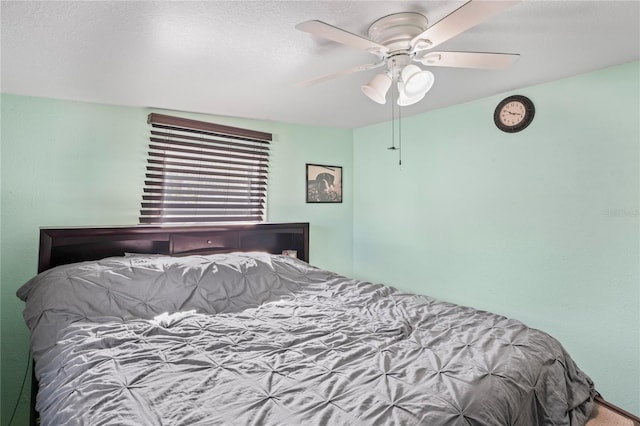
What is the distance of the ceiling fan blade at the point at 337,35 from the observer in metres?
1.24

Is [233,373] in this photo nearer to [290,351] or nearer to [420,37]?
[290,351]

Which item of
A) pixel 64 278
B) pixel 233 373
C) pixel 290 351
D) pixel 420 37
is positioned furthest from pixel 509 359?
pixel 64 278

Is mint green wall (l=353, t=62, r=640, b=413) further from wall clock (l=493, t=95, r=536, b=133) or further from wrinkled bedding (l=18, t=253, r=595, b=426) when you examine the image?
wrinkled bedding (l=18, t=253, r=595, b=426)

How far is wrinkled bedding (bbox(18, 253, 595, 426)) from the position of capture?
1.04 meters

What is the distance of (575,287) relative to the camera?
7.64 ft

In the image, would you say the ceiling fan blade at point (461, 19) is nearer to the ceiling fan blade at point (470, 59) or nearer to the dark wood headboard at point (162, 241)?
the ceiling fan blade at point (470, 59)

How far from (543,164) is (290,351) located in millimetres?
2199

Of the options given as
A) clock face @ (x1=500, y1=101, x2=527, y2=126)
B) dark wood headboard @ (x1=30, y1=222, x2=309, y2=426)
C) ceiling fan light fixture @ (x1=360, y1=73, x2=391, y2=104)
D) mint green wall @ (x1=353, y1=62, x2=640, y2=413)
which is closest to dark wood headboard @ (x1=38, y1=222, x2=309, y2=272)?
dark wood headboard @ (x1=30, y1=222, x2=309, y2=426)

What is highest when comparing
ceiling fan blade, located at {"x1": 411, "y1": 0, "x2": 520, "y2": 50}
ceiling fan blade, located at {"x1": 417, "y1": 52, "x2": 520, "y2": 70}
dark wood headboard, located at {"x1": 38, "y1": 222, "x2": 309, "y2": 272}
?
ceiling fan blade, located at {"x1": 417, "y1": 52, "x2": 520, "y2": 70}

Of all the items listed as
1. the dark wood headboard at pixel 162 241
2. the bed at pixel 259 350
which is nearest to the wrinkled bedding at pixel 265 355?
the bed at pixel 259 350

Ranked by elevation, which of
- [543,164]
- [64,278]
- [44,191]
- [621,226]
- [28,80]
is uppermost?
[28,80]

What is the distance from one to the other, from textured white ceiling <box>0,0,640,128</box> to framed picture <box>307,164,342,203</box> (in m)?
1.04

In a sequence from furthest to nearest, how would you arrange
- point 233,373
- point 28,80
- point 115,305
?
point 28,80
point 115,305
point 233,373

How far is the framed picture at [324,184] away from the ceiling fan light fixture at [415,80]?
7.13ft
